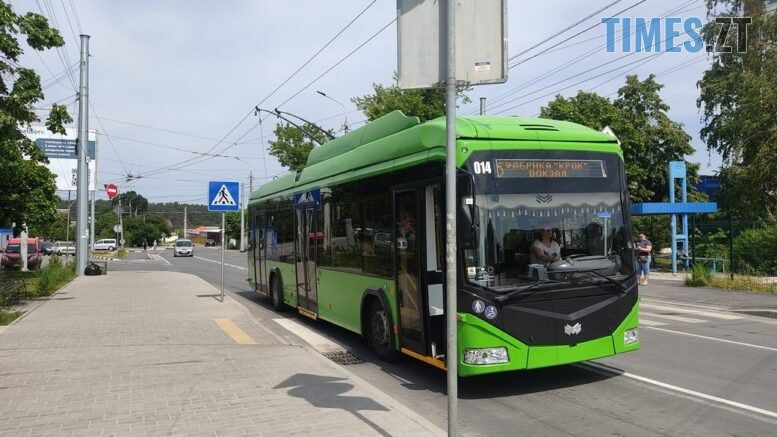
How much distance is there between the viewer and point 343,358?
8.70 meters

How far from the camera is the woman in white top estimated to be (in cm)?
633

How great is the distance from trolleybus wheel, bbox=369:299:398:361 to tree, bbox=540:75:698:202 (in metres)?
26.3

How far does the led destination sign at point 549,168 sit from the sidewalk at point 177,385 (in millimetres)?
2660

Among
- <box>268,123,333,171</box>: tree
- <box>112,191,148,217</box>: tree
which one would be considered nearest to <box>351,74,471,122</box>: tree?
<box>268,123,333,171</box>: tree

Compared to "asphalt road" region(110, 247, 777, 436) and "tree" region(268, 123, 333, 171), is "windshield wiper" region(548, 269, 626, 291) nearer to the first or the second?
"asphalt road" region(110, 247, 777, 436)

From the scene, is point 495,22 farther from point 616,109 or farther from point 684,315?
point 616,109

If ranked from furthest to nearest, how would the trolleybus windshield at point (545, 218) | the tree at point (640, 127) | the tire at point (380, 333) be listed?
the tree at point (640, 127), the tire at point (380, 333), the trolleybus windshield at point (545, 218)

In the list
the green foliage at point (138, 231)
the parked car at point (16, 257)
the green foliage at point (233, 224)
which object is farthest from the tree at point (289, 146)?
the green foliage at point (138, 231)

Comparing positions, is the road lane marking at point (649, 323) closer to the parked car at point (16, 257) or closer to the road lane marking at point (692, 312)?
the road lane marking at point (692, 312)

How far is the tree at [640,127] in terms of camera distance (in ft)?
106

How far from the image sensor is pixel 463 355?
6035 millimetres

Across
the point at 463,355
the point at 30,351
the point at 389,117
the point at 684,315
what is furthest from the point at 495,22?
the point at 684,315

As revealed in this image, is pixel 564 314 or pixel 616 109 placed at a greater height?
pixel 616 109

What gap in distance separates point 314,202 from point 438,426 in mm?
6093
